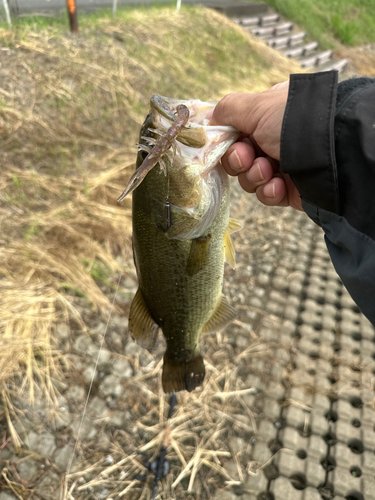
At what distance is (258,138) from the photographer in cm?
161

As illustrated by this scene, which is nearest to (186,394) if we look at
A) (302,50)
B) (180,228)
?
(180,228)

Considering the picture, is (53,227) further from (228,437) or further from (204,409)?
(228,437)

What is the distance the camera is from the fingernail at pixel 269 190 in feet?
6.06

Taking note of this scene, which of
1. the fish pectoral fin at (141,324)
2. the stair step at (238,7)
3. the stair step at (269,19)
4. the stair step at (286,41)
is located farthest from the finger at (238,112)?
the stair step at (269,19)

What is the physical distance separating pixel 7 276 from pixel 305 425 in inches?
105

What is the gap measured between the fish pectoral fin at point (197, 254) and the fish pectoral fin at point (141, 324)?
295mm

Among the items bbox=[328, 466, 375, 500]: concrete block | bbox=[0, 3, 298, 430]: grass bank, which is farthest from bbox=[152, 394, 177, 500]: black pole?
bbox=[328, 466, 375, 500]: concrete block

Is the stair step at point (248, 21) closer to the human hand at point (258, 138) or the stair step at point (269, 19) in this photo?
the stair step at point (269, 19)

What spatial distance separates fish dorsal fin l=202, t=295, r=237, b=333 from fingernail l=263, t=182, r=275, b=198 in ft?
1.94

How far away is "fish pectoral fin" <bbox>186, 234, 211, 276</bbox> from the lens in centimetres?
168

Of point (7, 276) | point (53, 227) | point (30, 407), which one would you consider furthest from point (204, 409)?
point (53, 227)

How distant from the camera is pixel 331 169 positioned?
1349 mm

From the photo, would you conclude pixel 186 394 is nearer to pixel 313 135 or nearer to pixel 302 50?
pixel 313 135

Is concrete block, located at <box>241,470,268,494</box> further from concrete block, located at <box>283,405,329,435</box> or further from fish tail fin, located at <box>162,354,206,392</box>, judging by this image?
fish tail fin, located at <box>162,354,206,392</box>
